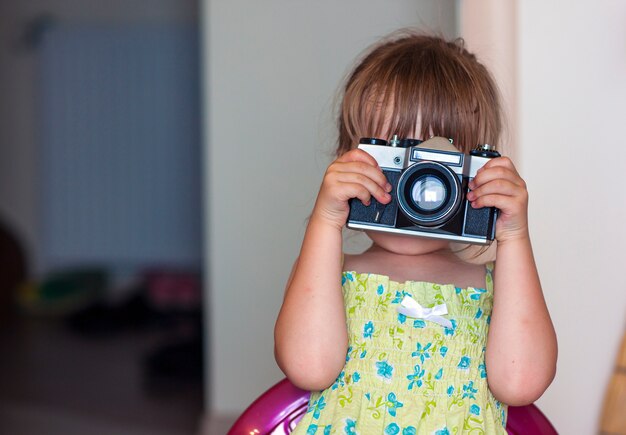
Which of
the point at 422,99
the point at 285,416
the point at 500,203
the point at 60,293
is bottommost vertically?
→ the point at 60,293

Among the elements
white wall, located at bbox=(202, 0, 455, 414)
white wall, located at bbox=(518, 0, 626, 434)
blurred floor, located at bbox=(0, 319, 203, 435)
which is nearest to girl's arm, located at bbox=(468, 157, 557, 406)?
white wall, located at bbox=(518, 0, 626, 434)

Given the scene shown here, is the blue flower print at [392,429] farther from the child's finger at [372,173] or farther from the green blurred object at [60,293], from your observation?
the green blurred object at [60,293]

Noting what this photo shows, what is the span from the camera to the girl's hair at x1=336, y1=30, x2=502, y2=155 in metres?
0.99

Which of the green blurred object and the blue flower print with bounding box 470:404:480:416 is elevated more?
the blue flower print with bounding box 470:404:480:416

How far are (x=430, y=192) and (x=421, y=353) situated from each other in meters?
0.20

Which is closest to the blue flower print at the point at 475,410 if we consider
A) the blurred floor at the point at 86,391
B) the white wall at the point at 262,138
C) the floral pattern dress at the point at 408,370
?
the floral pattern dress at the point at 408,370

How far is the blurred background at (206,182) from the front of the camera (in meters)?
1.30

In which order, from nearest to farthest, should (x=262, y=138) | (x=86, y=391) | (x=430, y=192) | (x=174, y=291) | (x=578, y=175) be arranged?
(x=430, y=192)
(x=578, y=175)
(x=262, y=138)
(x=86, y=391)
(x=174, y=291)

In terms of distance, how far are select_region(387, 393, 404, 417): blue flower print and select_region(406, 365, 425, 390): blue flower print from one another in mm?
20

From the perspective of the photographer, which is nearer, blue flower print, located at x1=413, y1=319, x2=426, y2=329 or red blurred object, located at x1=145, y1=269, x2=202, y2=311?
blue flower print, located at x1=413, y1=319, x2=426, y2=329

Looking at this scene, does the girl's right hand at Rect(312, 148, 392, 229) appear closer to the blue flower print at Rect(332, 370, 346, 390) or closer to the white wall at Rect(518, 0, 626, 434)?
the blue flower print at Rect(332, 370, 346, 390)

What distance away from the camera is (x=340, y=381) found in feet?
3.22

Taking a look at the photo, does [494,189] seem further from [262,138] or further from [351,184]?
[262,138]

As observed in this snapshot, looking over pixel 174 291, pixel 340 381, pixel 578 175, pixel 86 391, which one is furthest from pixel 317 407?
pixel 174 291
